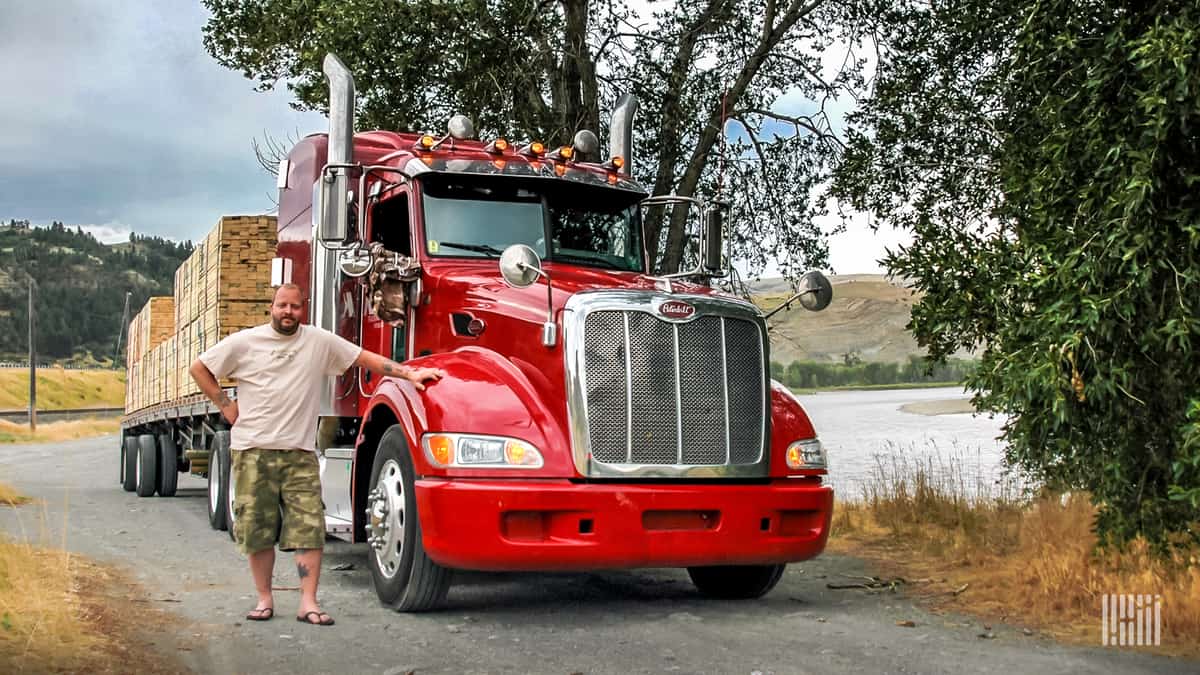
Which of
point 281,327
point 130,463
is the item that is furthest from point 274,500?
point 130,463

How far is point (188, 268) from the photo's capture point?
A: 1503 cm

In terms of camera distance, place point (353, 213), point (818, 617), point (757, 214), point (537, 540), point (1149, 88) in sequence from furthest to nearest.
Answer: point (757, 214)
point (353, 213)
point (818, 617)
point (537, 540)
point (1149, 88)

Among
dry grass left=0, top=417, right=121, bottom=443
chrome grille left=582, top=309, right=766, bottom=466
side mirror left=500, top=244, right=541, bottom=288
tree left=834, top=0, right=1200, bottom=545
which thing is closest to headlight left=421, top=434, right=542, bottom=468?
chrome grille left=582, top=309, right=766, bottom=466

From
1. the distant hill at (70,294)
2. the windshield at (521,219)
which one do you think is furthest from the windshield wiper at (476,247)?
the distant hill at (70,294)

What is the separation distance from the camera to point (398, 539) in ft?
24.8

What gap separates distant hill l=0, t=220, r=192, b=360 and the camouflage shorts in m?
144

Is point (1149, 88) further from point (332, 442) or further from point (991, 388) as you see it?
point (332, 442)

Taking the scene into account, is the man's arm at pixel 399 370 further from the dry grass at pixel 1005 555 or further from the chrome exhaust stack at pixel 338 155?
the dry grass at pixel 1005 555

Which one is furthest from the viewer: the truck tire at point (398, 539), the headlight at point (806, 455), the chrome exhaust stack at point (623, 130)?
the chrome exhaust stack at point (623, 130)

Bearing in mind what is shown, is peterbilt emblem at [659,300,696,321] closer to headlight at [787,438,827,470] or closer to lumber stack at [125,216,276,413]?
headlight at [787,438,827,470]

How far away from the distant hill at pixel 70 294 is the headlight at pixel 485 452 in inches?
5707

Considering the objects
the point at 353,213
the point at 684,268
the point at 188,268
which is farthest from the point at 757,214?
the point at 353,213

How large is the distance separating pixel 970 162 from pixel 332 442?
720cm

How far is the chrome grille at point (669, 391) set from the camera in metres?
7.20
